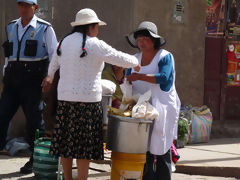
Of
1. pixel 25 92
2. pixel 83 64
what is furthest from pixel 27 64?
pixel 83 64

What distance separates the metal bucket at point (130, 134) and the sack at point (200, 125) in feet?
12.5

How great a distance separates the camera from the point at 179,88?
861 cm

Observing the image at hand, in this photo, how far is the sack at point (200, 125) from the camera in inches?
316

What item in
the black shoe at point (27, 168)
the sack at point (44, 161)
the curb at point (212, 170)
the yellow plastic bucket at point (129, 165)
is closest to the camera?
the yellow plastic bucket at point (129, 165)

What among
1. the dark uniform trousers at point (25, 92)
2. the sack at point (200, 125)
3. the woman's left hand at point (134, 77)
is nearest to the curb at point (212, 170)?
the sack at point (200, 125)

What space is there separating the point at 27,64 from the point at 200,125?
3648mm

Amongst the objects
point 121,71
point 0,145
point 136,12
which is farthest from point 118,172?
point 136,12

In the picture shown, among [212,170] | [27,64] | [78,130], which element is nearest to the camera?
[78,130]

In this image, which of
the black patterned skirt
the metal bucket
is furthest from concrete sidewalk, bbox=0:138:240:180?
the metal bucket

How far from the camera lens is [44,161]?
5191mm

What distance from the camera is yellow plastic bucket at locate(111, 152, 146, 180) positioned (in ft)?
14.3

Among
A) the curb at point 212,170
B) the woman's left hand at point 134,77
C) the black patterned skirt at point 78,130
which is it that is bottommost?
the curb at point 212,170

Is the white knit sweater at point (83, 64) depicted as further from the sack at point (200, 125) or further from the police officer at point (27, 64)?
the sack at point (200, 125)

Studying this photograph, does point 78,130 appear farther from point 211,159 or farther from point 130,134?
point 211,159
